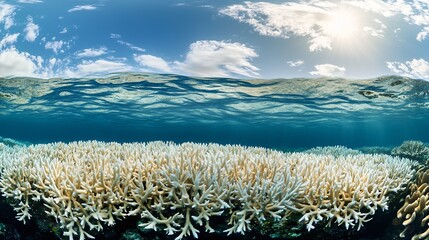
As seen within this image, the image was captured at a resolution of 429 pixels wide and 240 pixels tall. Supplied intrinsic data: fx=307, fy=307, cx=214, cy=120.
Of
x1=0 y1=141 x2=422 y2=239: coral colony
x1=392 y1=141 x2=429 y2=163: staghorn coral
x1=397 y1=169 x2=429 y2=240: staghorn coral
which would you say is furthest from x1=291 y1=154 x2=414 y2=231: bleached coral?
x1=392 y1=141 x2=429 y2=163: staghorn coral

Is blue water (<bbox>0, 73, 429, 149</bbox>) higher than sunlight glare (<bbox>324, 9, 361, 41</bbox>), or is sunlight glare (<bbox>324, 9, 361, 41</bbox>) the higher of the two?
sunlight glare (<bbox>324, 9, 361, 41</bbox>)

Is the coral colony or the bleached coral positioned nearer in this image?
the coral colony

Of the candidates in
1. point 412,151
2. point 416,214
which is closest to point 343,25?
point 412,151

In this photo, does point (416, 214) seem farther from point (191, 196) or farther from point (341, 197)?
point (191, 196)

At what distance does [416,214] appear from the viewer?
4520 millimetres

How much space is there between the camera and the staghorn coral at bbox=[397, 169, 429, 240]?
4.32 m

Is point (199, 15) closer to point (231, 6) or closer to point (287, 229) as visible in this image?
point (231, 6)

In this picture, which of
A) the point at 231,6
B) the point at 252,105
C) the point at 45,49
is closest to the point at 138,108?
the point at 252,105

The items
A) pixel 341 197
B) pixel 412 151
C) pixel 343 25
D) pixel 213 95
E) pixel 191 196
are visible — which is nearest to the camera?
pixel 191 196

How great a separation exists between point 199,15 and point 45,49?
10.1 m

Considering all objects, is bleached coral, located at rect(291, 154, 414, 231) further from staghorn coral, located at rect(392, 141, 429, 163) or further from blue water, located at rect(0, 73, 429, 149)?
blue water, located at rect(0, 73, 429, 149)

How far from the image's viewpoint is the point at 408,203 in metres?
4.84

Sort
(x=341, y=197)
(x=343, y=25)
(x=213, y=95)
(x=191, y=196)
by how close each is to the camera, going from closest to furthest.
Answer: (x=191, y=196) < (x=341, y=197) < (x=343, y=25) < (x=213, y=95)

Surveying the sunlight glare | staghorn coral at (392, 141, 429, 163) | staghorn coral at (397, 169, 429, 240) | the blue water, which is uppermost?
the sunlight glare
